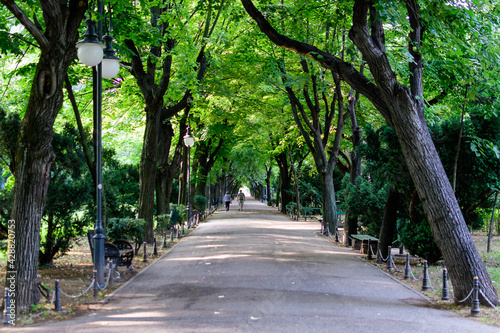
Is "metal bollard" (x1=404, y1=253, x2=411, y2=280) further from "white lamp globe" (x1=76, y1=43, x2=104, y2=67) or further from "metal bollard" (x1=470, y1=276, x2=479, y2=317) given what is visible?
"white lamp globe" (x1=76, y1=43, x2=104, y2=67)

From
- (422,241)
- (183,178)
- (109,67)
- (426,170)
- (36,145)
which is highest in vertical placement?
(109,67)

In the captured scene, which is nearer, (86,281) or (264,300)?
(264,300)

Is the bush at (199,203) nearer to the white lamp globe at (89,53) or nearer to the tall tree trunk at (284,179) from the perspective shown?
the tall tree trunk at (284,179)

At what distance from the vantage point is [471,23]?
1091 cm

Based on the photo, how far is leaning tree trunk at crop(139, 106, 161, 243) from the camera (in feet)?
56.7

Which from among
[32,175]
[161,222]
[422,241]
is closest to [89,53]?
[32,175]

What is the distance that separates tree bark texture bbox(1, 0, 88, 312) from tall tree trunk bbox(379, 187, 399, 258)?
11116mm

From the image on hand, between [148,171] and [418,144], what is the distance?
10.4 meters

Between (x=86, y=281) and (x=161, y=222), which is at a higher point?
(x=161, y=222)

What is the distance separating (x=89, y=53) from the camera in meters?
9.50

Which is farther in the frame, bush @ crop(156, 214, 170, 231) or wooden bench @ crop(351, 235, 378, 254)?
bush @ crop(156, 214, 170, 231)

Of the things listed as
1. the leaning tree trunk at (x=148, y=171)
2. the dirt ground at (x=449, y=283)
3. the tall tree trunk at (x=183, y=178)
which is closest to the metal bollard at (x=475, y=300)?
the dirt ground at (x=449, y=283)

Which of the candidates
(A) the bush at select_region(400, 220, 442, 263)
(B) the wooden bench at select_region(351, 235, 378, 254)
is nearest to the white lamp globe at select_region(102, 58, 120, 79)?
(A) the bush at select_region(400, 220, 442, 263)

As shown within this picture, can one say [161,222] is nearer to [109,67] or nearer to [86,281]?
[86,281]
